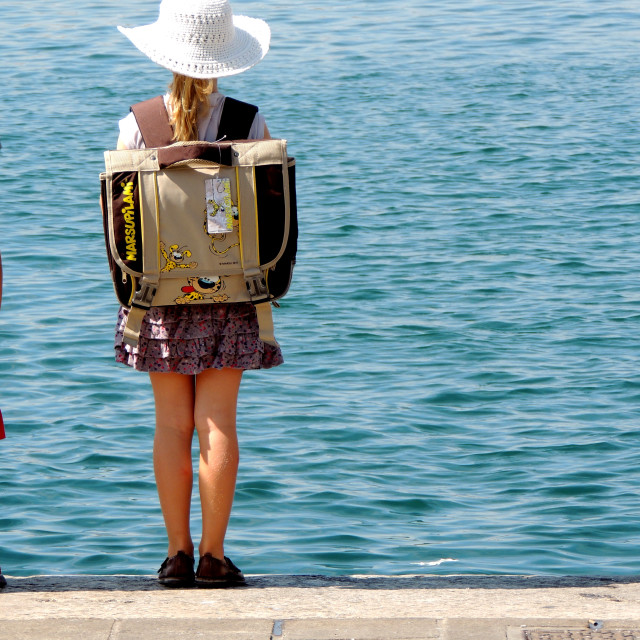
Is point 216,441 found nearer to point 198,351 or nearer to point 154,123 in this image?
point 198,351

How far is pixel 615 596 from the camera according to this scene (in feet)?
12.2

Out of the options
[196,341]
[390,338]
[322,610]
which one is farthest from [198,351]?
[390,338]

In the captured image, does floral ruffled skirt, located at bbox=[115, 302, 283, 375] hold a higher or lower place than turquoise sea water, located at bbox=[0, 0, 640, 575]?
higher

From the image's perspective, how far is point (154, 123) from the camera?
3.70 meters

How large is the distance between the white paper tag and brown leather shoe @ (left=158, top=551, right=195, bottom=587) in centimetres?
92

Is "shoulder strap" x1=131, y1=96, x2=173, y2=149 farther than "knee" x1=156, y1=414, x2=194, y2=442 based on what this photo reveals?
No

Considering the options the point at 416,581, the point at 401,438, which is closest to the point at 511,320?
the point at 401,438

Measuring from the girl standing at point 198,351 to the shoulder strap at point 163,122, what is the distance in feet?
0.07

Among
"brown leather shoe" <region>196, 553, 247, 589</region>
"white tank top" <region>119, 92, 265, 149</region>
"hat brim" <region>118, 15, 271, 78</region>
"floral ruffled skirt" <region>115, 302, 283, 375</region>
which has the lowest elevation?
"brown leather shoe" <region>196, 553, 247, 589</region>

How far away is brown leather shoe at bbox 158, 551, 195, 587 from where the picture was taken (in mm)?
3842

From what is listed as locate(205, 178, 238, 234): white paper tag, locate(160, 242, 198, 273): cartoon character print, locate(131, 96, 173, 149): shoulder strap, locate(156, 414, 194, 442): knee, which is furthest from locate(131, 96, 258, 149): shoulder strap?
locate(156, 414, 194, 442): knee

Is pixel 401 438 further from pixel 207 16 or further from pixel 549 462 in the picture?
pixel 207 16

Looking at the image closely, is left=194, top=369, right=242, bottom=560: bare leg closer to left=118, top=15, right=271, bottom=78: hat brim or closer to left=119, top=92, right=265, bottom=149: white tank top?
left=119, top=92, right=265, bottom=149: white tank top

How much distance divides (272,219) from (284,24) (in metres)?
19.2
